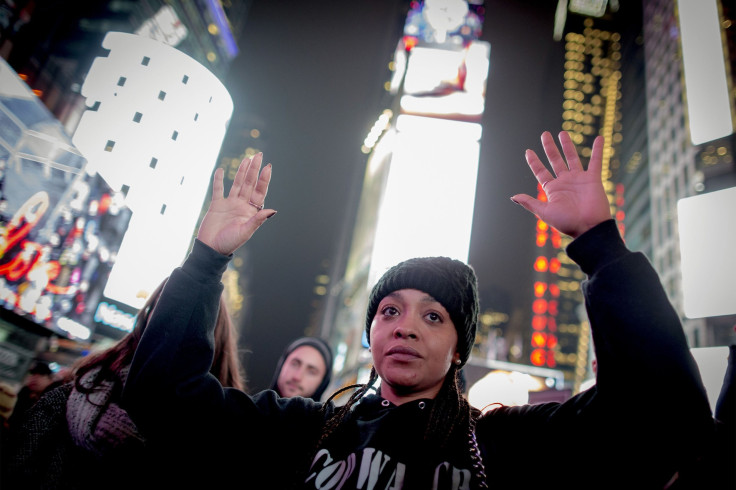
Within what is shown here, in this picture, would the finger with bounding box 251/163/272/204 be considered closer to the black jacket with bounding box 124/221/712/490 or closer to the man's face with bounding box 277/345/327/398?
the black jacket with bounding box 124/221/712/490

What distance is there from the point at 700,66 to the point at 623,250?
2.16 metres

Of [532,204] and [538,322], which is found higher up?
[538,322]

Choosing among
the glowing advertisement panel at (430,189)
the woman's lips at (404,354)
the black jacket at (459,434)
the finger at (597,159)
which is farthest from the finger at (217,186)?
the glowing advertisement panel at (430,189)

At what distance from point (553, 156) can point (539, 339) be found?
275 feet

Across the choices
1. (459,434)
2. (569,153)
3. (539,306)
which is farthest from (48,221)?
(539,306)

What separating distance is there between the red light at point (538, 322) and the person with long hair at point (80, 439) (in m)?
83.6

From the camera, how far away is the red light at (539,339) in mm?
74781

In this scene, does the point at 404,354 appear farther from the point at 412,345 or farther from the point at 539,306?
the point at 539,306

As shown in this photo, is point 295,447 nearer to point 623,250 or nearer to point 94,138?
point 623,250

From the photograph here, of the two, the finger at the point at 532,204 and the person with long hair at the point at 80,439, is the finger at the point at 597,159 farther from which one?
the person with long hair at the point at 80,439

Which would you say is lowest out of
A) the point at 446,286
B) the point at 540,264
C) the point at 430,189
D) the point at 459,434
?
the point at 459,434

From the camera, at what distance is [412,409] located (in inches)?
75.2

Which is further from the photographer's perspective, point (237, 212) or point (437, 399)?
point (237, 212)

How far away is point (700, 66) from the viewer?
2732 millimetres
